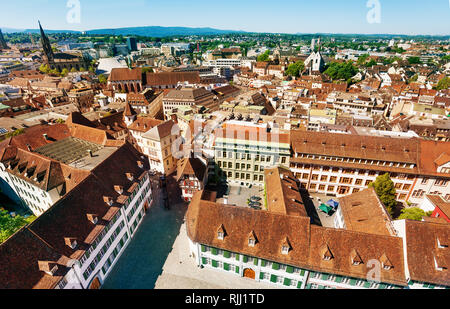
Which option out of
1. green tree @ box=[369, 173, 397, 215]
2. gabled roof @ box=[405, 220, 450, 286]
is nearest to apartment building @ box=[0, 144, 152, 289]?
gabled roof @ box=[405, 220, 450, 286]

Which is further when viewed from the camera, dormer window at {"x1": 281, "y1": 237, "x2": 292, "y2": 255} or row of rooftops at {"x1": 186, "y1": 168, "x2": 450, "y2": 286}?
dormer window at {"x1": 281, "y1": 237, "x2": 292, "y2": 255}

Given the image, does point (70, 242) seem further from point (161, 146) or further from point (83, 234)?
point (161, 146)

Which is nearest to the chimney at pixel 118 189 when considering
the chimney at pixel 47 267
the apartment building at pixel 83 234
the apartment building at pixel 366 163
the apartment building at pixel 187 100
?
the apartment building at pixel 83 234

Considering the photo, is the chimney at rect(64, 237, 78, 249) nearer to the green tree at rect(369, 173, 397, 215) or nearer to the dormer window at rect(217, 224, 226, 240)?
the dormer window at rect(217, 224, 226, 240)

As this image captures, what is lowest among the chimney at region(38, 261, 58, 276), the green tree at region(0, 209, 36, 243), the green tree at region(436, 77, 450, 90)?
the green tree at region(0, 209, 36, 243)

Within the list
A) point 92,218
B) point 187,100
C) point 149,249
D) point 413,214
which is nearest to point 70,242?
point 92,218

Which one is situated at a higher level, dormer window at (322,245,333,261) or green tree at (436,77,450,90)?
green tree at (436,77,450,90)
